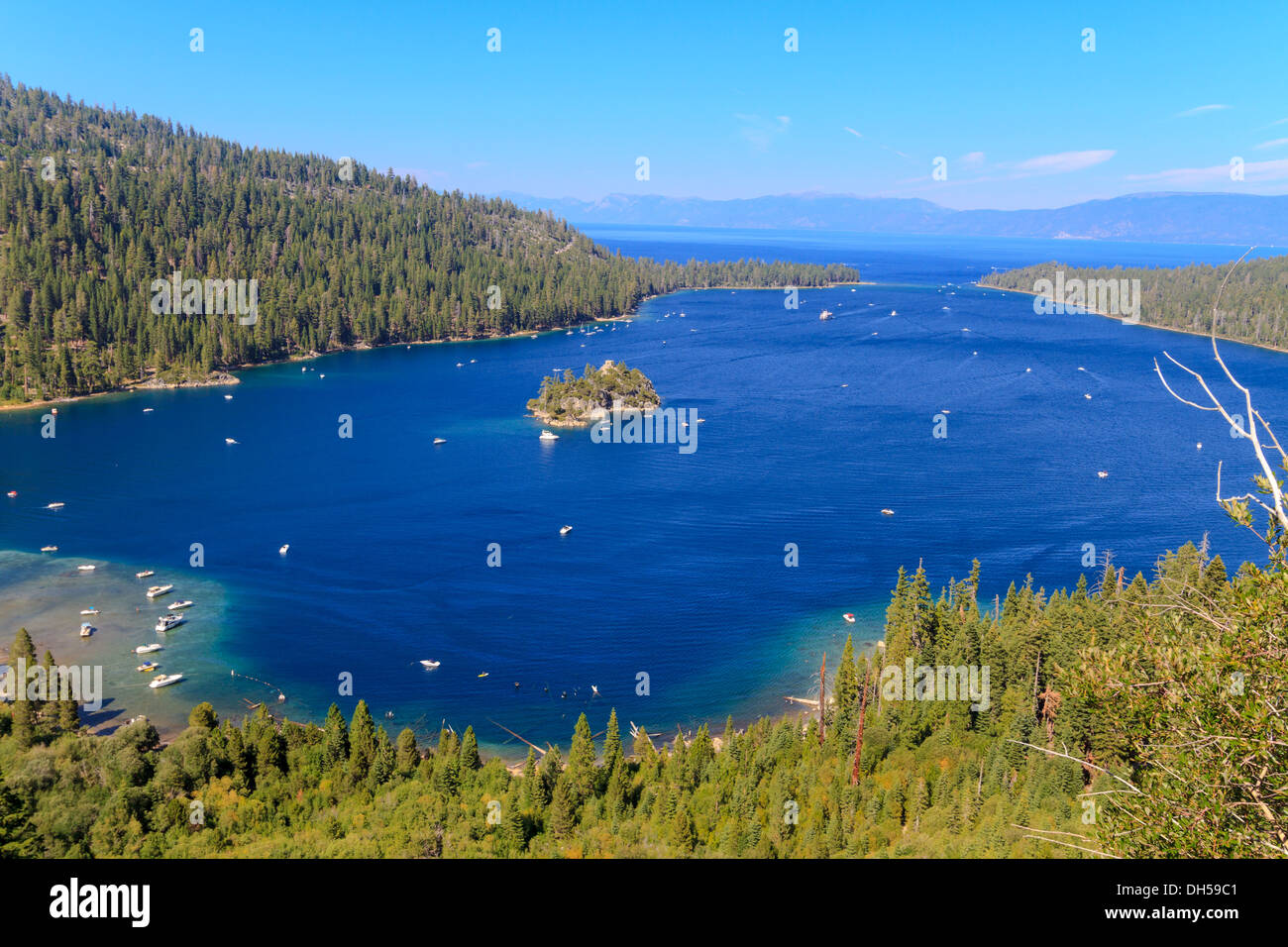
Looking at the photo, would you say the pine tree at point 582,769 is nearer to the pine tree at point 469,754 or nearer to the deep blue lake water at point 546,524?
the pine tree at point 469,754

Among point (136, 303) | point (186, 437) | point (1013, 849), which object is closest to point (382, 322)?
point (136, 303)

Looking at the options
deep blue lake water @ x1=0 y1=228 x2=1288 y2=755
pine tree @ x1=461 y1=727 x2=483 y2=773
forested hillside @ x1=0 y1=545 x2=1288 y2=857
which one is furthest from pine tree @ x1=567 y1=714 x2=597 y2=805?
deep blue lake water @ x1=0 y1=228 x2=1288 y2=755

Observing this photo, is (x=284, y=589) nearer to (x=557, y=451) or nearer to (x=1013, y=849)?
(x=557, y=451)

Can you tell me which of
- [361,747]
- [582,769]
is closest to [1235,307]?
[582,769]

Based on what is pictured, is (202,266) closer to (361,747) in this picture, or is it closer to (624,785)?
(361,747)

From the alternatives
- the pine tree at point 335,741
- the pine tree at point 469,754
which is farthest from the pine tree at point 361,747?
the pine tree at point 469,754
